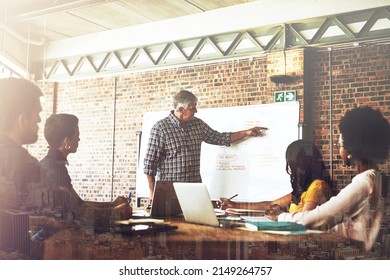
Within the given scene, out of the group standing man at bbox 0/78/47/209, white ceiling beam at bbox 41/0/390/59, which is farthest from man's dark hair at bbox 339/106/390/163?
standing man at bbox 0/78/47/209

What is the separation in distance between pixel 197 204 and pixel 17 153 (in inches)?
66.6

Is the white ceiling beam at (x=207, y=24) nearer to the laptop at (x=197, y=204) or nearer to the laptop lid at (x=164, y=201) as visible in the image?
the laptop lid at (x=164, y=201)

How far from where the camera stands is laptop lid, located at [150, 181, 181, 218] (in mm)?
3041

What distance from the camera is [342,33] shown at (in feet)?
12.5

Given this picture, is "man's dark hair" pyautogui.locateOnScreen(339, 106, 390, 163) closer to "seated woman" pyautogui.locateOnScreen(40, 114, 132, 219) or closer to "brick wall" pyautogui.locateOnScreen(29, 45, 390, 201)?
"brick wall" pyautogui.locateOnScreen(29, 45, 390, 201)

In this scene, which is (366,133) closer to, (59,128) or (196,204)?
(196,204)

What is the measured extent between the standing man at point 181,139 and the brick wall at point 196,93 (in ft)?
0.41

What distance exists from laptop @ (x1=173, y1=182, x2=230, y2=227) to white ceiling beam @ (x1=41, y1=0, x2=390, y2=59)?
1707mm

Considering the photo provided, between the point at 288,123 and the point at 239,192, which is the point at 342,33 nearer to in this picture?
the point at 288,123

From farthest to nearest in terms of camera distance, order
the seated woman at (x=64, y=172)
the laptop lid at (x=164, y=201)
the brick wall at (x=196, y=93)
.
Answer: the brick wall at (x=196, y=93) < the seated woman at (x=64, y=172) < the laptop lid at (x=164, y=201)

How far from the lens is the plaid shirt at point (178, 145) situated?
156 inches

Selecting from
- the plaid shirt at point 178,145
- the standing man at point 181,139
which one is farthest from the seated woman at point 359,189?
the plaid shirt at point 178,145

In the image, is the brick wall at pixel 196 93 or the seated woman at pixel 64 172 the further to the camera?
the brick wall at pixel 196 93
